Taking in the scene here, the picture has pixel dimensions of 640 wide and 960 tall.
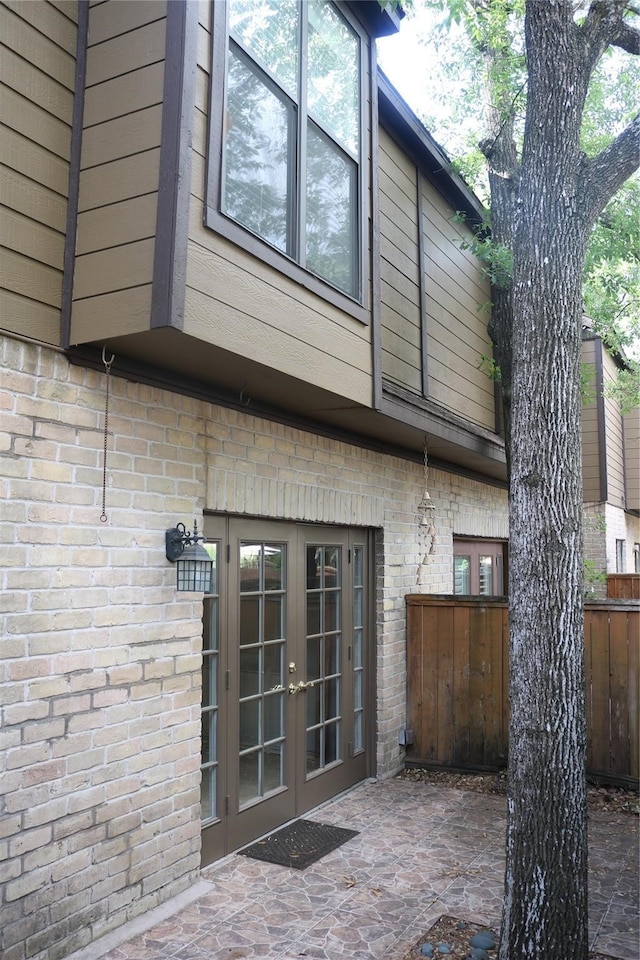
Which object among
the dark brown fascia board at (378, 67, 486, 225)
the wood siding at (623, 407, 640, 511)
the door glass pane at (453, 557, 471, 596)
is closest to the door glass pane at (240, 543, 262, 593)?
the dark brown fascia board at (378, 67, 486, 225)

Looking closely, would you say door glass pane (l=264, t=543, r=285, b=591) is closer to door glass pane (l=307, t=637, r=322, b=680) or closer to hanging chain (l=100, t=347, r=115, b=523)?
door glass pane (l=307, t=637, r=322, b=680)

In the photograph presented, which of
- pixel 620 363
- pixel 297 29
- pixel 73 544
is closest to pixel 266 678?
pixel 73 544

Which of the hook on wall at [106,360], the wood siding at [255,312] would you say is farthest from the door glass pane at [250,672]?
the hook on wall at [106,360]

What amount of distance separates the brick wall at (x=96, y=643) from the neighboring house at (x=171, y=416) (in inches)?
0.5

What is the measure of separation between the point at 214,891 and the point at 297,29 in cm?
506

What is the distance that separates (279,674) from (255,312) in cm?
268

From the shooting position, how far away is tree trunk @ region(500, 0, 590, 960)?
10.9ft

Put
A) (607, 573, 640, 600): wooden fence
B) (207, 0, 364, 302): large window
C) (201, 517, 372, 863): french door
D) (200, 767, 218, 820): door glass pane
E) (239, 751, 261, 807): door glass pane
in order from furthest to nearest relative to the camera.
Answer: (607, 573, 640, 600): wooden fence
(239, 751, 261, 807): door glass pane
(201, 517, 372, 863): french door
(200, 767, 218, 820): door glass pane
(207, 0, 364, 302): large window

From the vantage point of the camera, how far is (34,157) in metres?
3.45

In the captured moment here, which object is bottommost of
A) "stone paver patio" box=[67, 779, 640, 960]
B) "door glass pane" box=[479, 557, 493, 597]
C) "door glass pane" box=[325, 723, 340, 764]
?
"stone paver patio" box=[67, 779, 640, 960]

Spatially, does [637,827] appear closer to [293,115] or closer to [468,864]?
[468,864]

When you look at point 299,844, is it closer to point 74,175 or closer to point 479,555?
point 74,175

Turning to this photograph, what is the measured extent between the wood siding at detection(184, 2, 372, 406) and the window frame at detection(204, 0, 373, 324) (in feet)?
0.12

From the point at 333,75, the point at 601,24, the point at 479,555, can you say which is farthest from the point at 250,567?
the point at 479,555
